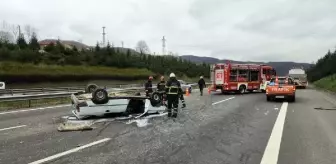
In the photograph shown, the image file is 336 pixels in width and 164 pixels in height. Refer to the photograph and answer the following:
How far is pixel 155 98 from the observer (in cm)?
1397

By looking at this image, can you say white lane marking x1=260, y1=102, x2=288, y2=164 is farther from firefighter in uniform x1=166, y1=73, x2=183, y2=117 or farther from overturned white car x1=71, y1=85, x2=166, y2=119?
overturned white car x1=71, y1=85, x2=166, y2=119

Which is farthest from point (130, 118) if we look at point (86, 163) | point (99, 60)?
point (99, 60)

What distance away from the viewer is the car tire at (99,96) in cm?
1198

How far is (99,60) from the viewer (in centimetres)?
7344

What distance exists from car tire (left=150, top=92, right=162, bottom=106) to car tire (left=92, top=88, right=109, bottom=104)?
2168mm

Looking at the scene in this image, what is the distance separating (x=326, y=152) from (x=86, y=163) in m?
4.83

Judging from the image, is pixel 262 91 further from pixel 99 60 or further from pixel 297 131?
pixel 99 60

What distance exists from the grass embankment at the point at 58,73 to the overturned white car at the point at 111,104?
40.2 meters

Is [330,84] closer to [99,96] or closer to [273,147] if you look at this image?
[99,96]

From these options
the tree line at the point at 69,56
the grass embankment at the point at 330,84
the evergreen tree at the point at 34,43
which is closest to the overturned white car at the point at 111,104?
the grass embankment at the point at 330,84

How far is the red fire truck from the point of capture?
31.0 metres

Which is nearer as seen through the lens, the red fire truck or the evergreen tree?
the red fire truck

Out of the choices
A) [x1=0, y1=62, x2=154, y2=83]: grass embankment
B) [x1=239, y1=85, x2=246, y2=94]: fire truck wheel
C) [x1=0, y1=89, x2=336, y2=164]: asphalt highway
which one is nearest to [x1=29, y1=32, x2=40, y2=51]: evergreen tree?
[x1=0, y1=62, x2=154, y2=83]: grass embankment

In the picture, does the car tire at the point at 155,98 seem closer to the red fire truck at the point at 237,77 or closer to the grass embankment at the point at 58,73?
the red fire truck at the point at 237,77
